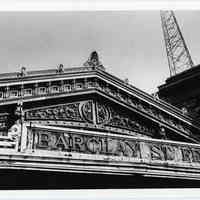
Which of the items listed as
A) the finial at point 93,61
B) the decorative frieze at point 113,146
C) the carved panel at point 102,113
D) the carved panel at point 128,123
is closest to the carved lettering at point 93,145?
the decorative frieze at point 113,146

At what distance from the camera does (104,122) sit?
34.2ft

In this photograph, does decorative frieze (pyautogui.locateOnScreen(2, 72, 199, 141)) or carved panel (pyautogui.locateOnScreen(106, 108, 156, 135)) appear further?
carved panel (pyautogui.locateOnScreen(106, 108, 156, 135))

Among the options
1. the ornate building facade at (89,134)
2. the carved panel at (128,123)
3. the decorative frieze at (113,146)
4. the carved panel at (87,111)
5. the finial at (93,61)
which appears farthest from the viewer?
the finial at (93,61)

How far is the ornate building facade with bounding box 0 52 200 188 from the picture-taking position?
195 inches

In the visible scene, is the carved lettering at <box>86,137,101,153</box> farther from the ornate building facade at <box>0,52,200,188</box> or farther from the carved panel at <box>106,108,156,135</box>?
the carved panel at <box>106,108,156,135</box>

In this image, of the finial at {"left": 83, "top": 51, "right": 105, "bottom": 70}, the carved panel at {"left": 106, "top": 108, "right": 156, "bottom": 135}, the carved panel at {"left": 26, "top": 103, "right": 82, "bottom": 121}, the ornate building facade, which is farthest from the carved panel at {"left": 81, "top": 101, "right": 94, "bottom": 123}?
the finial at {"left": 83, "top": 51, "right": 105, "bottom": 70}

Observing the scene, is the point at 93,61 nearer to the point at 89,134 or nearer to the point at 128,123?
the point at 128,123

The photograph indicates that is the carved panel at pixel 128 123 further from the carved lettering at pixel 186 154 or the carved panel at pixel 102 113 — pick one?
the carved lettering at pixel 186 154

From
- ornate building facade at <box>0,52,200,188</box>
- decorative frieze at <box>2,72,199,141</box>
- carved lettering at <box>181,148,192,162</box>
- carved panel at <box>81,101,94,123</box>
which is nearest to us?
ornate building facade at <box>0,52,200,188</box>

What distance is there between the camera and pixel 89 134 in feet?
19.2

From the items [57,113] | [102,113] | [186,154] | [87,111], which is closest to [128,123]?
[102,113]

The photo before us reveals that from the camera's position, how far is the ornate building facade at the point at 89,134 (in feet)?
16.3
